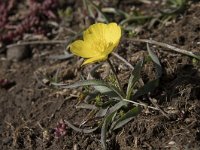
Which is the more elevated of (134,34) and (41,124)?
(134,34)

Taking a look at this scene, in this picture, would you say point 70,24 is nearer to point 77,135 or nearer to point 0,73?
point 0,73

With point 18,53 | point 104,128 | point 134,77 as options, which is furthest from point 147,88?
point 18,53

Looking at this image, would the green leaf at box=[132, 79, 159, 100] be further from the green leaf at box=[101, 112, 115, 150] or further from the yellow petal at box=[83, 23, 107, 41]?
the yellow petal at box=[83, 23, 107, 41]

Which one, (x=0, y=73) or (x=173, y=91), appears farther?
(x=0, y=73)

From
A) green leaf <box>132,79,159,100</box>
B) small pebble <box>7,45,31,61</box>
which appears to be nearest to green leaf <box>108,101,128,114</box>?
green leaf <box>132,79,159,100</box>

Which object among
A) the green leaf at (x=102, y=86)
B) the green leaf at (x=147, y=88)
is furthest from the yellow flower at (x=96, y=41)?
the green leaf at (x=147, y=88)

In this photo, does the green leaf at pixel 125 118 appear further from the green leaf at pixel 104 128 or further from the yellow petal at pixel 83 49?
the yellow petal at pixel 83 49

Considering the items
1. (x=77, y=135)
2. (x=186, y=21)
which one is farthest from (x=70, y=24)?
(x=77, y=135)

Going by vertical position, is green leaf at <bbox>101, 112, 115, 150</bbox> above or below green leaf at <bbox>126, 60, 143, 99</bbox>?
below
